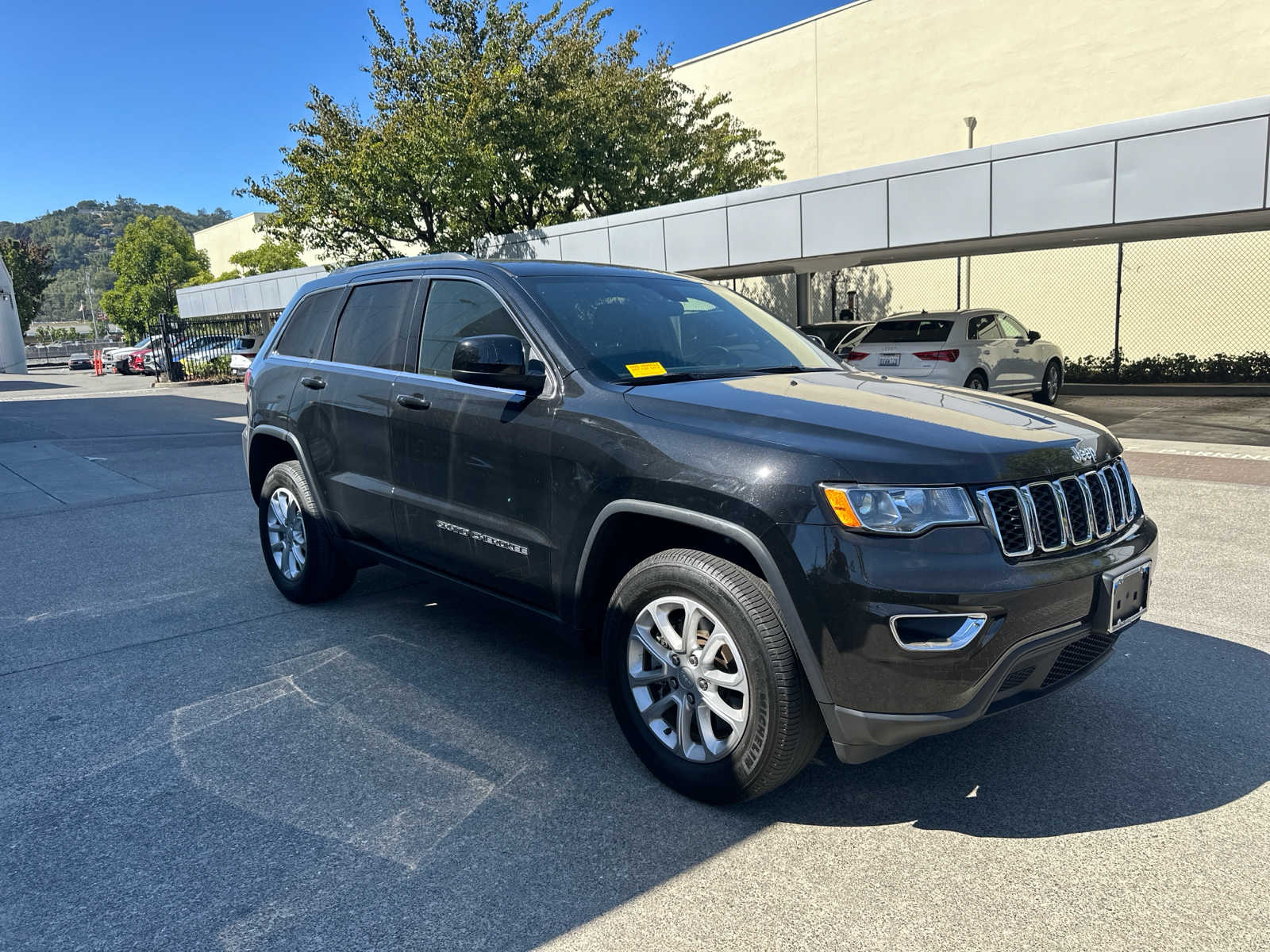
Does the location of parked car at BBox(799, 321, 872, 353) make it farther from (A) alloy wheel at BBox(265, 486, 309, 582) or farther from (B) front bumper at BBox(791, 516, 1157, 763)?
(B) front bumper at BBox(791, 516, 1157, 763)

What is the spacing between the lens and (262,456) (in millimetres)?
5590

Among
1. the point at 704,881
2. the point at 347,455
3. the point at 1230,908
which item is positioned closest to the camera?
the point at 1230,908

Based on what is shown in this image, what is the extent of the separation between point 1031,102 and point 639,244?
42.2ft

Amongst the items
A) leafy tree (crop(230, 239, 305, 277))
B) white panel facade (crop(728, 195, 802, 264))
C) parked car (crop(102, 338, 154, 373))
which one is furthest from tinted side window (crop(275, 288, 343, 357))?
leafy tree (crop(230, 239, 305, 277))

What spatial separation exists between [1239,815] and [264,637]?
171 inches

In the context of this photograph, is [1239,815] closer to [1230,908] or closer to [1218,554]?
[1230,908]

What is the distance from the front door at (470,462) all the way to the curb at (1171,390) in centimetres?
1769

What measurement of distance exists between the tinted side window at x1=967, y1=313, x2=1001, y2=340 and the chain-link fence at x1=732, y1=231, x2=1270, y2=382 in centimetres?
819

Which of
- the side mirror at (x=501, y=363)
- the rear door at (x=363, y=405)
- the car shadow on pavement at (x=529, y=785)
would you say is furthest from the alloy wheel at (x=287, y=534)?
the side mirror at (x=501, y=363)

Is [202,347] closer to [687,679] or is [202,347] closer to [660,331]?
[660,331]

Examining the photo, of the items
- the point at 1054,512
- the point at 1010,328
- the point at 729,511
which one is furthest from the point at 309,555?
the point at 1010,328

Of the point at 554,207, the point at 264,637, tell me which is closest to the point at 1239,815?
the point at 264,637

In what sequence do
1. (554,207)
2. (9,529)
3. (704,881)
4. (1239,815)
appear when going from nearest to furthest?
(704,881) < (1239,815) < (9,529) < (554,207)

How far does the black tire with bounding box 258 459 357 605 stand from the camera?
495 cm
